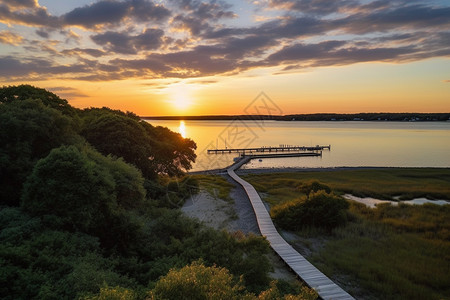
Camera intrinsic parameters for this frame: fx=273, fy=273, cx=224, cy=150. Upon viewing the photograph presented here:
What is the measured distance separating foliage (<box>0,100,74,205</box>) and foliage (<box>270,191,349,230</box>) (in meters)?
14.0

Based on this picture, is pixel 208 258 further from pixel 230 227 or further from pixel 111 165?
pixel 230 227

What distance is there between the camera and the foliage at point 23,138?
11.9 metres

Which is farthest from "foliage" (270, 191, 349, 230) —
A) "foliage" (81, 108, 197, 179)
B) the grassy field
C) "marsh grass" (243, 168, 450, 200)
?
"foliage" (81, 108, 197, 179)

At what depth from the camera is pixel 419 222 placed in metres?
19.5

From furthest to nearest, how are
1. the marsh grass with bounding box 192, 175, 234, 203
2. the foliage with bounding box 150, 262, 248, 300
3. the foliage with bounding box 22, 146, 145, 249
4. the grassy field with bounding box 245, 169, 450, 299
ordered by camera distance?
the marsh grass with bounding box 192, 175, 234, 203 < the grassy field with bounding box 245, 169, 450, 299 < the foliage with bounding box 22, 146, 145, 249 < the foliage with bounding box 150, 262, 248, 300

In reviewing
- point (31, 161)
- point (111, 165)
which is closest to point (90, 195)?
point (111, 165)

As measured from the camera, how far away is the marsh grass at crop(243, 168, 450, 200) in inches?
1220

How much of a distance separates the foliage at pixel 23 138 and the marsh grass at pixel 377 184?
18272mm

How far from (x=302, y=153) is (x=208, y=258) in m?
76.3

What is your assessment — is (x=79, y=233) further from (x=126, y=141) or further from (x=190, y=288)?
(x=126, y=141)

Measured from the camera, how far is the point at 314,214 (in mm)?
18469

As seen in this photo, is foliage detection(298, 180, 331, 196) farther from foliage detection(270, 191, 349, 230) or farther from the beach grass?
foliage detection(270, 191, 349, 230)

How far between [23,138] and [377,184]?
3832 centimetres

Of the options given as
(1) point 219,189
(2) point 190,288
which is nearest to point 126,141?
(1) point 219,189
